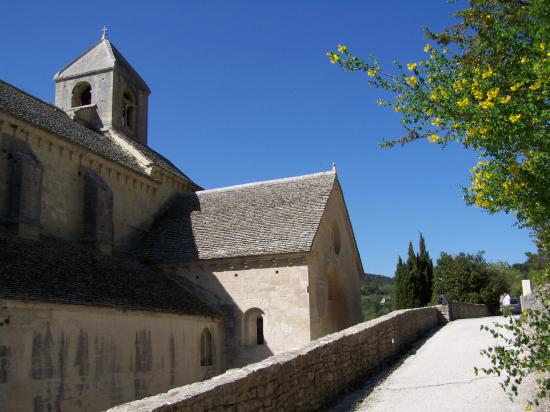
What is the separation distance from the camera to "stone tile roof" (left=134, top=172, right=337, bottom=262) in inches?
830

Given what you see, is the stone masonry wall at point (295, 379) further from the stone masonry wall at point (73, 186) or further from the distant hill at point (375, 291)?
the distant hill at point (375, 291)

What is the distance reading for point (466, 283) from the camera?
1636 inches

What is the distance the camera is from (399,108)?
8.41m

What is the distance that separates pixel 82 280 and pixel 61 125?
867 cm

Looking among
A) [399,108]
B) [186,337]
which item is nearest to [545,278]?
[399,108]

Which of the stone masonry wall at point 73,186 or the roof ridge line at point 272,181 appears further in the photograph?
the roof ridge line at point 272,181

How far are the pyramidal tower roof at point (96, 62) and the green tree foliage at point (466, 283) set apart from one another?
2738cm

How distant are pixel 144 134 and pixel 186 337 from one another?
1568 cm

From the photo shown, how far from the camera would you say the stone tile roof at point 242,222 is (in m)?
21.1

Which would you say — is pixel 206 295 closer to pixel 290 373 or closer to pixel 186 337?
pixel 186 337

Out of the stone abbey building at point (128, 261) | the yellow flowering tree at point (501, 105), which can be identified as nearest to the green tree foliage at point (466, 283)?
the stone abbey building at point (128, 261)

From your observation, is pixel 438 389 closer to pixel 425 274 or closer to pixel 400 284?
pixel 400 284

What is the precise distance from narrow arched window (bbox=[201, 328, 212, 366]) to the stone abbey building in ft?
0.20

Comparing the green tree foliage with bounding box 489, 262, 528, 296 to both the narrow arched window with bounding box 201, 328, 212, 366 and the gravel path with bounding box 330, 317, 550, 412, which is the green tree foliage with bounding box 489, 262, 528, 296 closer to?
the narrow arched window with bounding box 201, 328, 212, 366
